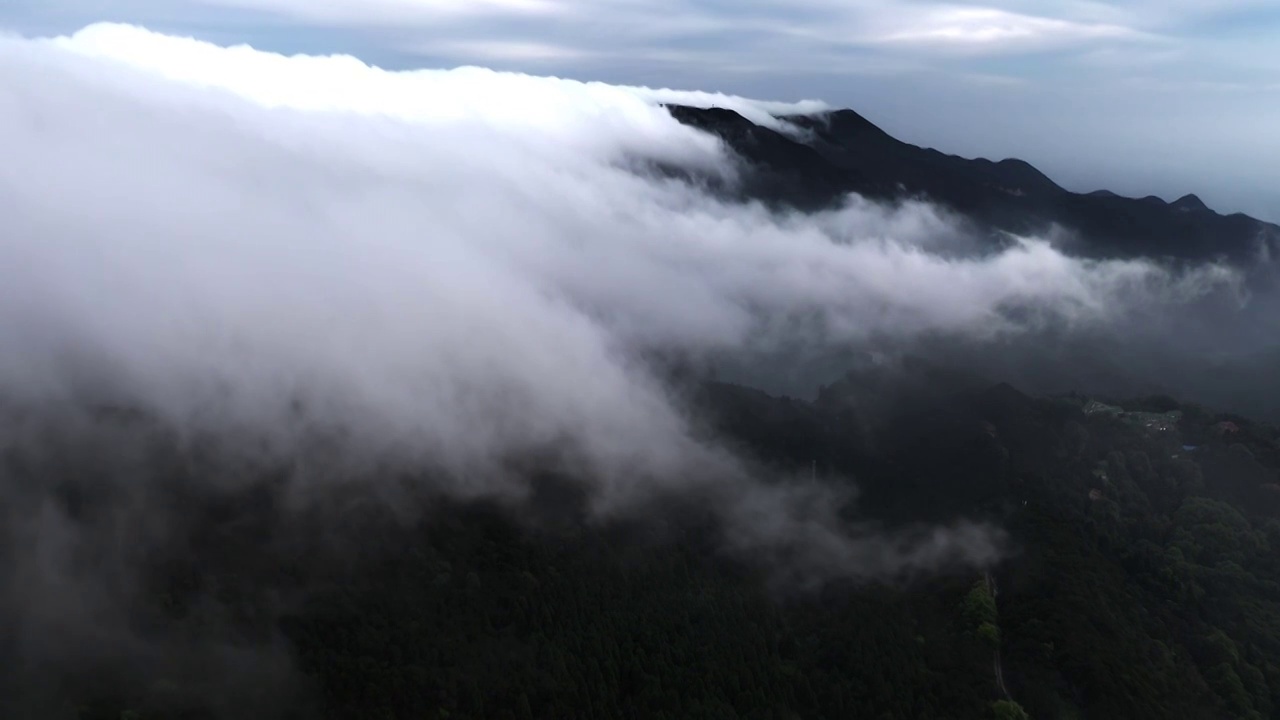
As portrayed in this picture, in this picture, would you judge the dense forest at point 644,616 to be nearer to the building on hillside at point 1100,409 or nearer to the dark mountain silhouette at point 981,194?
the building on hillside at point 1100,409

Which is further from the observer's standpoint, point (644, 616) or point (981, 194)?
point (981, 194)

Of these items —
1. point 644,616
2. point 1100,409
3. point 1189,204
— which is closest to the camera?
point 644,616

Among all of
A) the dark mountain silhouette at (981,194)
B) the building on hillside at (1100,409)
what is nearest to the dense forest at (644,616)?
the building on hillside at (1100,409)

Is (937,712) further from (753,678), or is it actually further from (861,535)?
(861,535)

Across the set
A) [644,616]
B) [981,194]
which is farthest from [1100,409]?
[981,194]

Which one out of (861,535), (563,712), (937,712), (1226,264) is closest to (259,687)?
(563,712)

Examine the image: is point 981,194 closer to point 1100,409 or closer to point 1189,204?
point 1189,204

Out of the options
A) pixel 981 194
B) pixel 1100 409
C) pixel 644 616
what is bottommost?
pixel 644 616
